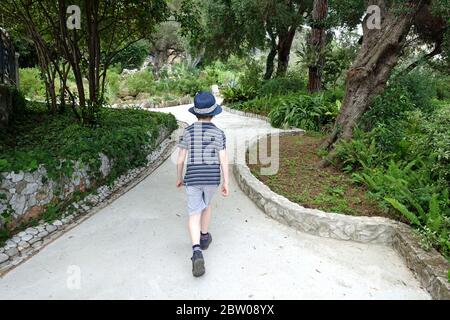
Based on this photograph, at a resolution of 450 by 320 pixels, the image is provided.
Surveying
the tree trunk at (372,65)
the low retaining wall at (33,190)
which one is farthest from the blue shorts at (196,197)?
the tree trunk at (372,65)

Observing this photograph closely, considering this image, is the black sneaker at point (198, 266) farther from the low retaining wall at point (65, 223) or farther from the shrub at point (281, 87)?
the shrub at point (281, 87)

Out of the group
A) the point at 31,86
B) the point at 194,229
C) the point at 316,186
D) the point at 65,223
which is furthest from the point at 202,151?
the point at 31,86

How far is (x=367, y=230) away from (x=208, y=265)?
5.76 ft

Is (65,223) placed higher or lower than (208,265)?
higher

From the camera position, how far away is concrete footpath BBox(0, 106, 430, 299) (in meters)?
2.96

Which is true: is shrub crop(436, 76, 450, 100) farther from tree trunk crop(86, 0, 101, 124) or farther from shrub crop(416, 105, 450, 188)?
tree trunk crop(86, 0, 101, 124)

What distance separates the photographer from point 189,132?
3338mm

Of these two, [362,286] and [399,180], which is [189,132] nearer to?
[362,286]

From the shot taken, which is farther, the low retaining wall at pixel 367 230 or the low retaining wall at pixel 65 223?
the low retaining wall at pixel 65 223

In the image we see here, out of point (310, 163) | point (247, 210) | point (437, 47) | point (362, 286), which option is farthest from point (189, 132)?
point (437, 47)

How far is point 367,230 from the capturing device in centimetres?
382

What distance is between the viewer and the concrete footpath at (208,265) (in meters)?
2.96

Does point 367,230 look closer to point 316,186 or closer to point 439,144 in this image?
point 316,186

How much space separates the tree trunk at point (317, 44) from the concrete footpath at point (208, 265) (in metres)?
7.97
